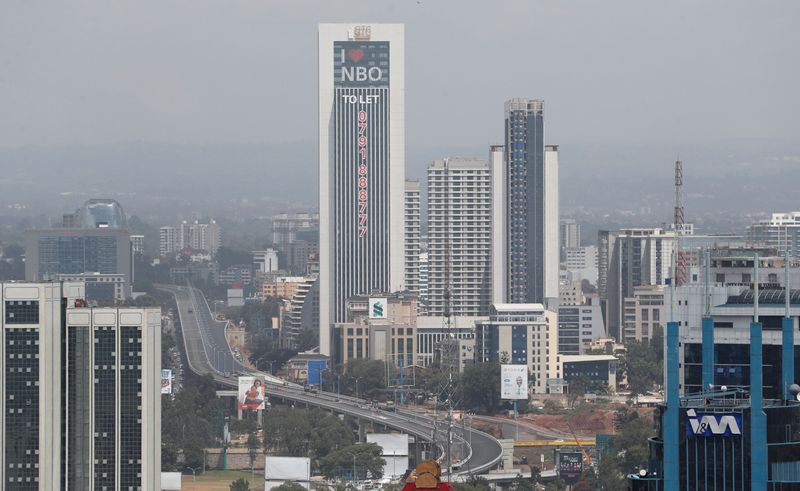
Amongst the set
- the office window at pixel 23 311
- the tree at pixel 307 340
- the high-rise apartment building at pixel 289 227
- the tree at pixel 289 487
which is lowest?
the tree at pixel 289 487

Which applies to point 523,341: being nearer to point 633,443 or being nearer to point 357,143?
point 357,143

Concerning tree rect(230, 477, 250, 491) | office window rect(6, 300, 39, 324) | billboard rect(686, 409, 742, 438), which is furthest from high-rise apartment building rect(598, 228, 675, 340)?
billboard rect(686, 409, 742, 438)

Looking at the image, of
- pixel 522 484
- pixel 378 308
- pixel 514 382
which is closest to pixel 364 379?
pixel 378 308

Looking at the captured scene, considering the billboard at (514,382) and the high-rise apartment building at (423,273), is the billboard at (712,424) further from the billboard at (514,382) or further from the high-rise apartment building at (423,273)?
the high-rise apartment building at (423,273)

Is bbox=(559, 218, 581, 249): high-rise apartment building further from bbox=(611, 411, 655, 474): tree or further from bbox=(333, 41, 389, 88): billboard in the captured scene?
bbox=(611, 411, 655, 474): tree

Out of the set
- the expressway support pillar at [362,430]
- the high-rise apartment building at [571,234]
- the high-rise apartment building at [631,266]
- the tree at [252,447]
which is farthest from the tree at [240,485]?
the high-rise apartment building at [571,234]

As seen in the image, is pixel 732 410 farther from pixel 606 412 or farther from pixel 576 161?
pixel 576 161

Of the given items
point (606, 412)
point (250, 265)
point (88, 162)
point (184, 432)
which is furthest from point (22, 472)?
point (250, 265)
